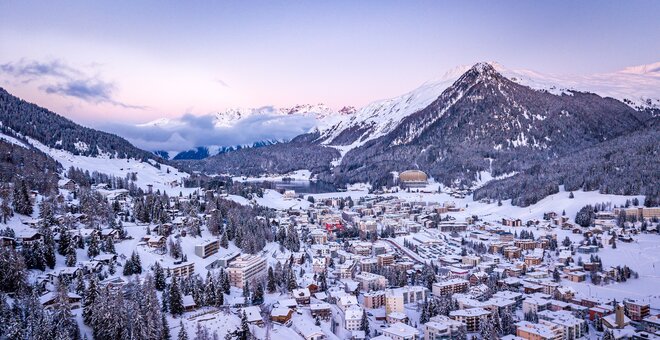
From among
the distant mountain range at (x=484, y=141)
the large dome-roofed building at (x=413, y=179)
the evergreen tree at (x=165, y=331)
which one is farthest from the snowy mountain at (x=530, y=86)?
the evergreen tree at (x=165, y=331)

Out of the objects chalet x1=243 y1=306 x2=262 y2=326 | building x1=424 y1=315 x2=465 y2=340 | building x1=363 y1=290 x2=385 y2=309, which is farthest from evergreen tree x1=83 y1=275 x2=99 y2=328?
building x1=424 y1=315 x2=465 y2=340

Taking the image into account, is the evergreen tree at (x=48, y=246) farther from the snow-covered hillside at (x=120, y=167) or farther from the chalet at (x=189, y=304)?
the snow-covered hillside at (x=120, y=167)

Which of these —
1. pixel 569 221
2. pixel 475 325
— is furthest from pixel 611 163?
pixel 475 325

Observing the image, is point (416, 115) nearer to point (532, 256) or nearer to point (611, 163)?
point (611, 163)

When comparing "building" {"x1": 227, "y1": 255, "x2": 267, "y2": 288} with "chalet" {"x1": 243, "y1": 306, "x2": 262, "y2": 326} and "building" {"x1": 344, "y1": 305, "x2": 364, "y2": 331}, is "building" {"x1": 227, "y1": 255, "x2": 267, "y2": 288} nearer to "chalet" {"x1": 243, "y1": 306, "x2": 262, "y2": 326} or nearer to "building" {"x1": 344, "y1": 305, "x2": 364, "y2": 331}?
"chalet" {"x1": 243, "y1": 306, "x2": 262, "y2": 326}

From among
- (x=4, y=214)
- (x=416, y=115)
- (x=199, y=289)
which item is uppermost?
(x=416, y=115)

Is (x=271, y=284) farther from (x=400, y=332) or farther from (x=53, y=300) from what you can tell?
(x=53, y=300)
